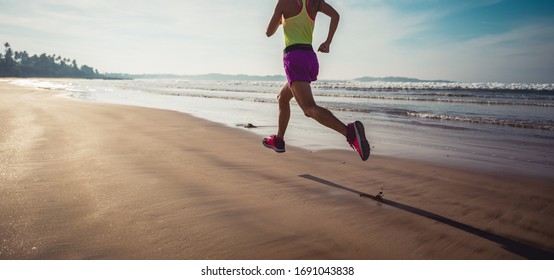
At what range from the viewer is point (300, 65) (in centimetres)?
304

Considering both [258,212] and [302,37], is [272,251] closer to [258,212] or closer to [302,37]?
[258,212]

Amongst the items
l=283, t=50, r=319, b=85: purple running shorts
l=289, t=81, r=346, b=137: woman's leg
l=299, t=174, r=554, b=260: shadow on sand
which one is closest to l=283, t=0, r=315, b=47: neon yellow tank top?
l=283, t=50, r=319, b=85: purple running shorts

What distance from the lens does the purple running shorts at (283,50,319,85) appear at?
304 centimetres

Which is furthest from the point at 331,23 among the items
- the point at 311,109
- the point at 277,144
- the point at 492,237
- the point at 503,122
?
the point at 503,122

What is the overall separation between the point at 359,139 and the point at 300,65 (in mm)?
935

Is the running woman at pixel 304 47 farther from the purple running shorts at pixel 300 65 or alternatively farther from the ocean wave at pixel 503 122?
the ocean wave at pixel 503 122

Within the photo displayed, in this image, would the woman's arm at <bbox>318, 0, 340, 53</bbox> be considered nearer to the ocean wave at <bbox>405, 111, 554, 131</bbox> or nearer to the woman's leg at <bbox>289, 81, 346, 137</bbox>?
the woman's leg at <bbox>289, 81, 346, 137</bbox>

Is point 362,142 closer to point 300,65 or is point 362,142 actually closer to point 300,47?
point 300,65

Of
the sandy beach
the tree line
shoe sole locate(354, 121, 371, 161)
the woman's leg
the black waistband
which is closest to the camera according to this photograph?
the sandy beach

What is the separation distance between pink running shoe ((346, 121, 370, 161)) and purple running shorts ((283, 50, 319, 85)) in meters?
0.69

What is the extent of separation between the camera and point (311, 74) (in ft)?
10.3

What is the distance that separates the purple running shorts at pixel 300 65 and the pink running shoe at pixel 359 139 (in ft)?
2.25

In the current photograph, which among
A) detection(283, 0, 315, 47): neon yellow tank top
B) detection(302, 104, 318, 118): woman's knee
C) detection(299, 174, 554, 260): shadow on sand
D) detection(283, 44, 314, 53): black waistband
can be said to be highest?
detection(283, 0, 315, 47): neon yellow tank top
